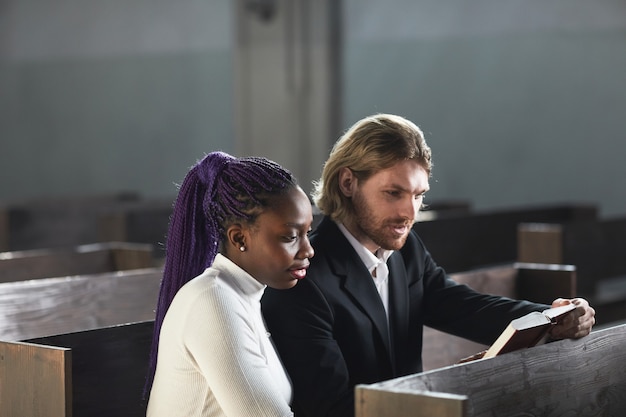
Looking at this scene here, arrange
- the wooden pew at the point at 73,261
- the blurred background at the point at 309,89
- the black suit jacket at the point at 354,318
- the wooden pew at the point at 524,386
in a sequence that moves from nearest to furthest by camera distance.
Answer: the wooden pew at the point at 524,386 < the black suit jacket at the point at 354,318 < the wooden pew at the point at 73,261 < the blurred background at the point at 309,89

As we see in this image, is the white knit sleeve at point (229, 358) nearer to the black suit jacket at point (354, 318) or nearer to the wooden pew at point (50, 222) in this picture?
the black suit jacket at point (354, 318)

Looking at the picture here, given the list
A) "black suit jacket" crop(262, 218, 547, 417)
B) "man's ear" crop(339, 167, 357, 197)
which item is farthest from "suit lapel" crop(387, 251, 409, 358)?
"man's ear" crop(339, 167, 357, 197)

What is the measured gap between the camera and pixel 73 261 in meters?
5.04

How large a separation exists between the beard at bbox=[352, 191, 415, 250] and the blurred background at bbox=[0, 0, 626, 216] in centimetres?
546

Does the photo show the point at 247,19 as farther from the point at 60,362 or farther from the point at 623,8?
the point at 60,362

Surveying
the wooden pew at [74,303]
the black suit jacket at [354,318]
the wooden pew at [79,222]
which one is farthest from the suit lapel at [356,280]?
the wooden pew at [79,222]

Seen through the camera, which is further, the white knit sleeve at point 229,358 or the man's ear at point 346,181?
the man's ear at point 346,181

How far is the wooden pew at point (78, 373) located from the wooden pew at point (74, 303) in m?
1.07

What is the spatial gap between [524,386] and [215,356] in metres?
0.67

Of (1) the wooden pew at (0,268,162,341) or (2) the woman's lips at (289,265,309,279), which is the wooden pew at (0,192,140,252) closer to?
(1) the wooden pew at (0,268,162,341)

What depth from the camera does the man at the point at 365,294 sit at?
7.66ft

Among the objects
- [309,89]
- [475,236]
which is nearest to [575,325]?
[475,236]

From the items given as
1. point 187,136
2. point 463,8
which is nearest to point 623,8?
point 463,8

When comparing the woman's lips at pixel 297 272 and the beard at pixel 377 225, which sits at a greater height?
the woman's lips at pixel 297 272
